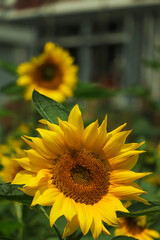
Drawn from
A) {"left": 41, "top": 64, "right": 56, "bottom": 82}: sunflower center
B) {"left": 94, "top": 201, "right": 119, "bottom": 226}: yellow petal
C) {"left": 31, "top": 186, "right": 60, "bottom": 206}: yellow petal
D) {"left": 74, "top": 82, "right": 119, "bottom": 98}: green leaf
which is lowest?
{"left": 94, "top": 201, "right": 119, "bottom": 226}: yellow petal

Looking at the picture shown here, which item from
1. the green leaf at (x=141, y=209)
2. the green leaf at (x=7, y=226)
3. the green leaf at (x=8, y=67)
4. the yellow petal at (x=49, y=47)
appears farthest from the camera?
the yellow petal at (x=49, y=47)

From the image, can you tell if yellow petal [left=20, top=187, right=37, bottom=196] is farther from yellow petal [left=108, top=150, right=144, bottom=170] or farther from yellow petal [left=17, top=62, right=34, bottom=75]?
yellow petal [left=17, top=62, right=34, bottom=75]

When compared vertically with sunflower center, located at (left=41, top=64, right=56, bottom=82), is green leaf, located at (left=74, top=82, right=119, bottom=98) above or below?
below

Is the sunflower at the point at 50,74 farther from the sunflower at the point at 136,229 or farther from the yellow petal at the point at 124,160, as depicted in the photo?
the yellow petal at the point at 124,160

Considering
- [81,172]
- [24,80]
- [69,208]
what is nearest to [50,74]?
[24,80]

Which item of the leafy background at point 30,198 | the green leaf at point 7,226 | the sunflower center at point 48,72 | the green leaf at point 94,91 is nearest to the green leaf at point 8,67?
the leafy background at point 30,198

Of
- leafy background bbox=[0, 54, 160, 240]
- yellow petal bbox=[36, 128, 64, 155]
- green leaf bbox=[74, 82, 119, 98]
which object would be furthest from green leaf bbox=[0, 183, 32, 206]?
green leaf bbox=[74, 82, 119, 98]
